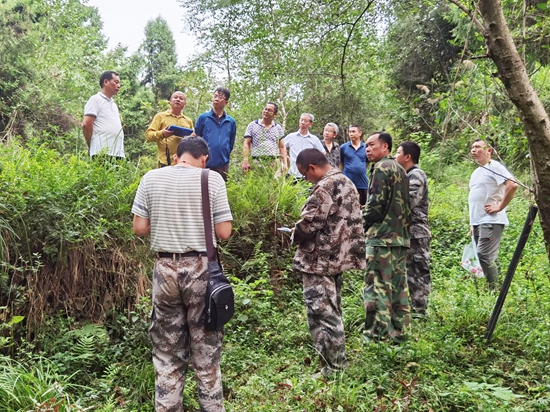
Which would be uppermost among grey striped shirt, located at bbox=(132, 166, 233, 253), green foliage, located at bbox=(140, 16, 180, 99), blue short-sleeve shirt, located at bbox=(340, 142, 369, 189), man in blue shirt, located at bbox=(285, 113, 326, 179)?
green foliage, located at bbox=(140, 16, 180, 99)

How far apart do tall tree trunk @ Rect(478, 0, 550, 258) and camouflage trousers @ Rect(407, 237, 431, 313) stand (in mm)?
2934

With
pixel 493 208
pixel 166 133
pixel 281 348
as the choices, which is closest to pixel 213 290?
pixel 281 348

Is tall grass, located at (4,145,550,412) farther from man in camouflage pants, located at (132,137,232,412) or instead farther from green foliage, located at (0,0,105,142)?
green foliage, located at (0,0,105,142)

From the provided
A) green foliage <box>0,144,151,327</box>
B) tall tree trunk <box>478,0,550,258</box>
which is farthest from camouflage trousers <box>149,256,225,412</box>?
tall tree trunk <box>478,0,550,258</box>

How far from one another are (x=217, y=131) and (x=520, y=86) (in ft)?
14.3

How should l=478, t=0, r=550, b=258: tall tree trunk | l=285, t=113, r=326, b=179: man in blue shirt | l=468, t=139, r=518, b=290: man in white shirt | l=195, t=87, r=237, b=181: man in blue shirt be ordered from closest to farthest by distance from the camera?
l=478, t=0, r=550, b=258: tall tree trunk < l=468, t=139, r=518, b=290: man in white shirt < l=195, t=87, r=237, b=181: man in blue shirt < l=285, t=113, r=326, b=179: man in blue shirt

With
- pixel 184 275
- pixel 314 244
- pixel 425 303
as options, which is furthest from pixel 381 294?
pixel 184 275

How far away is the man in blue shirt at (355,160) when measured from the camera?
7781 mm

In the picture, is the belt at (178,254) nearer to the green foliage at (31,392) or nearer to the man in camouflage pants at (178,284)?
the man in camouflage pants at (178,284)

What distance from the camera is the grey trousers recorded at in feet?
18.7

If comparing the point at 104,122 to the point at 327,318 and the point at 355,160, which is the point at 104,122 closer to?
the point at 327,318

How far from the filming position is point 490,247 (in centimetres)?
575

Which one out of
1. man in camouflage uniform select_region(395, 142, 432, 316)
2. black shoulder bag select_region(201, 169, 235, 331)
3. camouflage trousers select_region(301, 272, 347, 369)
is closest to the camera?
black shoulder bag select_region(201, 169, 235, 331)

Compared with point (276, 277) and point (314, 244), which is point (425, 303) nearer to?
point (276, 277)
